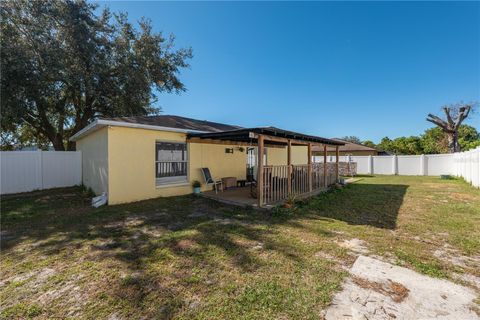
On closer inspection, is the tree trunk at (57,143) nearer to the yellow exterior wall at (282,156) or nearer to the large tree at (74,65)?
the large tree at (74,65)

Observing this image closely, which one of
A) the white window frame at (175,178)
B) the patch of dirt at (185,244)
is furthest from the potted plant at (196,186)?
the patch of dirt at (185,244)

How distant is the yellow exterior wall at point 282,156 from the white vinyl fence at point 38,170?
944cm

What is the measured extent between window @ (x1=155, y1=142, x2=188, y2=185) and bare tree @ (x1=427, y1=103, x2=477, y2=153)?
22.8 metres

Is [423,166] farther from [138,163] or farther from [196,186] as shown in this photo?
[138,163]

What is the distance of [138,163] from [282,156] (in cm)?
843

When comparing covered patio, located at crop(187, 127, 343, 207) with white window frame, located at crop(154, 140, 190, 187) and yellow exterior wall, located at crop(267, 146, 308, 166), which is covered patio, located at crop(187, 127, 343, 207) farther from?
yellow exterior wall, located at crop(267, 146, 308, 166)

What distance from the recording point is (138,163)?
7109 millimetres

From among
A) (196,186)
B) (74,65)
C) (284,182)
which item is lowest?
(196,186)

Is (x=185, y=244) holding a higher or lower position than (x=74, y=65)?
lower

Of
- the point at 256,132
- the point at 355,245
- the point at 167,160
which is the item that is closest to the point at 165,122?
the point at 167,160

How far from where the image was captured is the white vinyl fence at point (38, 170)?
8.73 meters

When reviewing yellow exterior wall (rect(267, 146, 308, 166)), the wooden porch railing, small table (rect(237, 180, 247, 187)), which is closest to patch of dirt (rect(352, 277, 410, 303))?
the wooden porch railing

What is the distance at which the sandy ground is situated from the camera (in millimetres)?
2131

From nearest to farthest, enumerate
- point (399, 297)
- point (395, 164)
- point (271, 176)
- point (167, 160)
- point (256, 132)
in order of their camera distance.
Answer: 1. point (399, 297)
2. point (256, 132)
3. point (271, 176)
4. point (167, 160)
5. point (395, 164)
